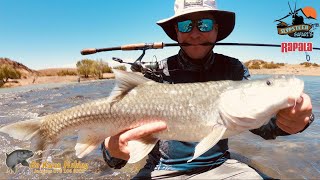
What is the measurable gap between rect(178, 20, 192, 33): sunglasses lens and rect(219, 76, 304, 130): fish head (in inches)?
49.3

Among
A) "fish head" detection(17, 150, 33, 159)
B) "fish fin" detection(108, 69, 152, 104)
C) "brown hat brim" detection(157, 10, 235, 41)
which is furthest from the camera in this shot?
"fish head" detection(17, 150, 33, 159)

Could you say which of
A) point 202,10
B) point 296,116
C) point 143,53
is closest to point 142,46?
point 143,53

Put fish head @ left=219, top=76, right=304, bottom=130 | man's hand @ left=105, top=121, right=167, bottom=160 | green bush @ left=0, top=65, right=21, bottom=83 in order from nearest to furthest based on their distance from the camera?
fish head @ left=219, top=76, right=304, bottom=130 < man's hand @ left=105, top=121, right=167, bottom=160 < green bush @ left=0, top=65, right=21, bottom=83

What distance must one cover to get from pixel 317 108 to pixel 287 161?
5809 mm

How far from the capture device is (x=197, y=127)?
2.92 meters

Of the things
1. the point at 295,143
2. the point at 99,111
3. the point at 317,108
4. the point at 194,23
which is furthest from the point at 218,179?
the point at 317,108

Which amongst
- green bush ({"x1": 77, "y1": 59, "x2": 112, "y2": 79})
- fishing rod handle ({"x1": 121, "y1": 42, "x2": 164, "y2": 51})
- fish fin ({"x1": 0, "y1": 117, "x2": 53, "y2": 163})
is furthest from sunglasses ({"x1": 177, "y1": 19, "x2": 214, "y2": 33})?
green bush ({"x1": 77, "y1": 59, "x2": 112, "y2": 79})

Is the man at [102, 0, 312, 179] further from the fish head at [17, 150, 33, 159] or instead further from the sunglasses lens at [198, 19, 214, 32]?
the fish head at [17, 150, 33, 159]

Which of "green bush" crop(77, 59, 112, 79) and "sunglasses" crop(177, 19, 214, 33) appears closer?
"sunglasses" crop(177, 19, 214, 33)

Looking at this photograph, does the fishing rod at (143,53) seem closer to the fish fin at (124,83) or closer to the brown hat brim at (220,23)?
the brown hat brim at (220,23)

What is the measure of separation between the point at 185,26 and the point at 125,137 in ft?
5.45

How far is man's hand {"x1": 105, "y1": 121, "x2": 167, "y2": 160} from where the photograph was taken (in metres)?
2.94

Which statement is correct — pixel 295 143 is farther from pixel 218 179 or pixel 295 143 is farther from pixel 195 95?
pixel 195 95

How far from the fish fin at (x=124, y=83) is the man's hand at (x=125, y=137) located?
36 centimetres
